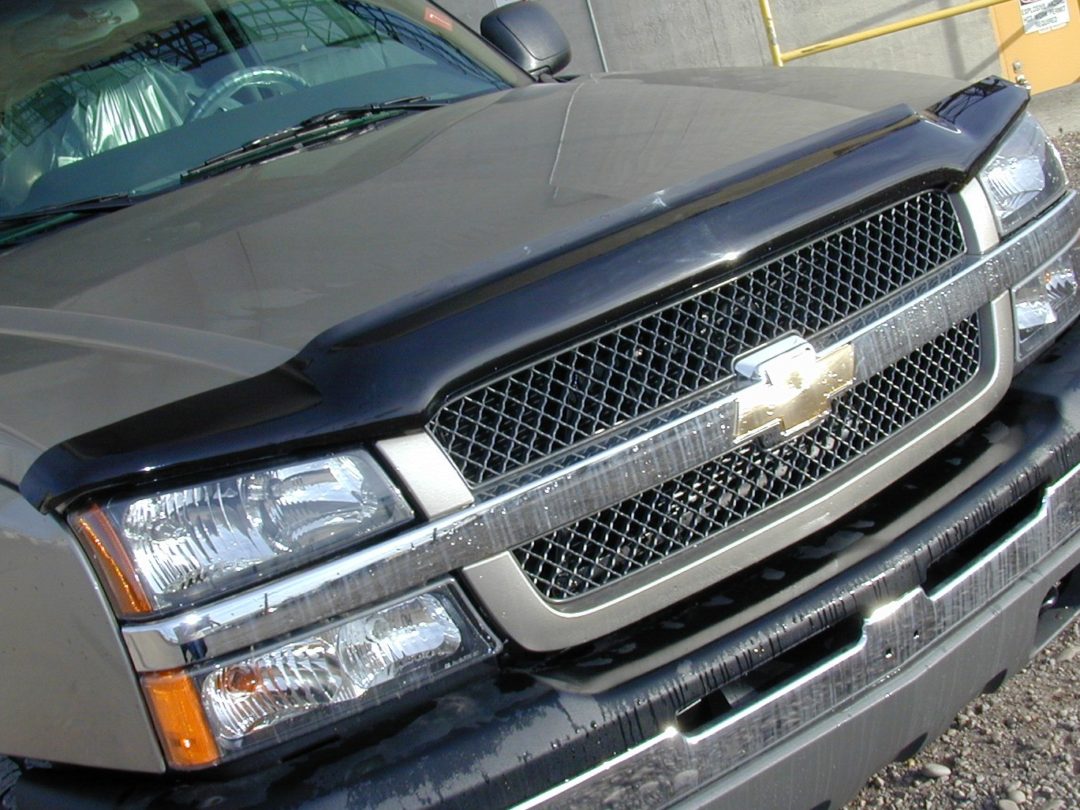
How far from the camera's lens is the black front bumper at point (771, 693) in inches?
70.4

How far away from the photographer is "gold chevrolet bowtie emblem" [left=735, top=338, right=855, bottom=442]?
204 centimetres

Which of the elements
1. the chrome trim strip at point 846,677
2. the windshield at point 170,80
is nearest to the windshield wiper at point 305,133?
the windshield at point 170,80

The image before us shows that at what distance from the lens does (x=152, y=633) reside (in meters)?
1.74

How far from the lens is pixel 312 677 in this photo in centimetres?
184

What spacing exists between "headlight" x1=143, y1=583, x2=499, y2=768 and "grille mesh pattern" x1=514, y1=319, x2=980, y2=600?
163 mm

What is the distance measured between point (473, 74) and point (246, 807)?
2405mm

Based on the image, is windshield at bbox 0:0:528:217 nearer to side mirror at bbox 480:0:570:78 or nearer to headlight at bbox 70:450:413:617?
side mirror at bbox 480:0:570:78

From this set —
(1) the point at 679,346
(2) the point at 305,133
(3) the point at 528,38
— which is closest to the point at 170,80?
(2) the point at 305,133

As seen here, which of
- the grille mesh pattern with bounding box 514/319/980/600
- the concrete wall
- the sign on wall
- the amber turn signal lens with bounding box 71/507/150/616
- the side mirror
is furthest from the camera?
the concrete wall

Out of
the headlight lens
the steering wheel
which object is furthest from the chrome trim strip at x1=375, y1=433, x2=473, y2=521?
the steering wheel

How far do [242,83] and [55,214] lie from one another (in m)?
0.62

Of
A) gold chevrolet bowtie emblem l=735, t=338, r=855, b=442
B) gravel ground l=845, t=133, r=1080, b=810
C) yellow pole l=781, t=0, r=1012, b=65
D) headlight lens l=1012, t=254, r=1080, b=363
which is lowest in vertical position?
gravel ground l=845, t=133, r=1080, b=810

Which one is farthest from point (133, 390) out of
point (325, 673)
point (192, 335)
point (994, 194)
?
point (994, 194)

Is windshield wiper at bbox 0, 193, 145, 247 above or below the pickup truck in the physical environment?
above
